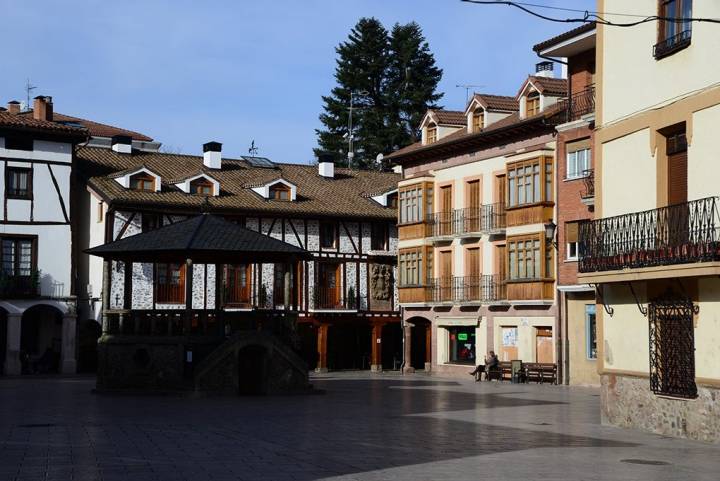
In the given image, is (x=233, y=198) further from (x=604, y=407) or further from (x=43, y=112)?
(x=604, y=407)

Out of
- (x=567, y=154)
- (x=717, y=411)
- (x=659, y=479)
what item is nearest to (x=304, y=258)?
(x=567, y=154)

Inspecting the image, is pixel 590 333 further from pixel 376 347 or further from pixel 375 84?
pixel 375 84

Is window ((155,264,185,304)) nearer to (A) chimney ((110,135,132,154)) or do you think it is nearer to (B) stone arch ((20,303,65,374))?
(B) stone arch ((20,303,65,374))

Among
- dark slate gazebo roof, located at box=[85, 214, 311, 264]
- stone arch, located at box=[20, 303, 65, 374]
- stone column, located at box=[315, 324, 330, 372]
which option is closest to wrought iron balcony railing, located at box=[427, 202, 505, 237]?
stone column, located at box=[315, 324, 330, 372]

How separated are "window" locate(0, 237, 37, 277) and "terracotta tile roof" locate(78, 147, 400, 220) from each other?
12.7ft

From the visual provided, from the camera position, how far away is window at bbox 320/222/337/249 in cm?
5622

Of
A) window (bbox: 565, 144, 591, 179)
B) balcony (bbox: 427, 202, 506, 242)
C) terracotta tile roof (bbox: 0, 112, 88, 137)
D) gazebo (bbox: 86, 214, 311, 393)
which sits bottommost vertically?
gazebo (bbox: 86, 214, 311, 393)

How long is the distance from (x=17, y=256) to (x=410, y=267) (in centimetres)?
1692

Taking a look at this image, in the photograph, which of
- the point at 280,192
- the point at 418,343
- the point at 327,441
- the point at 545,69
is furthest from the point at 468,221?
the point at 327,441

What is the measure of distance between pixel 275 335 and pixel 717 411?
694 inches

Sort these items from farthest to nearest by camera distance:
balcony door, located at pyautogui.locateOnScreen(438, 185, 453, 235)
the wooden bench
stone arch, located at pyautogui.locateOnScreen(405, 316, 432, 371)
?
stone arch, located at pyautogui.locateOnScreen(405, 316, 432, 371) → balcony door, located at pyautogui.locateOnScreen(438, 185, 453, 235) → the wooden bench

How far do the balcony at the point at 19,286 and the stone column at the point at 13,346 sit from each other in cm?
87

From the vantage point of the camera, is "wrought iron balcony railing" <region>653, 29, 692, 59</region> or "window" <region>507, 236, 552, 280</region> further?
"window" <region>507, 236, 552, 280</region>

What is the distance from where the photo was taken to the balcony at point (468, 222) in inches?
1823
